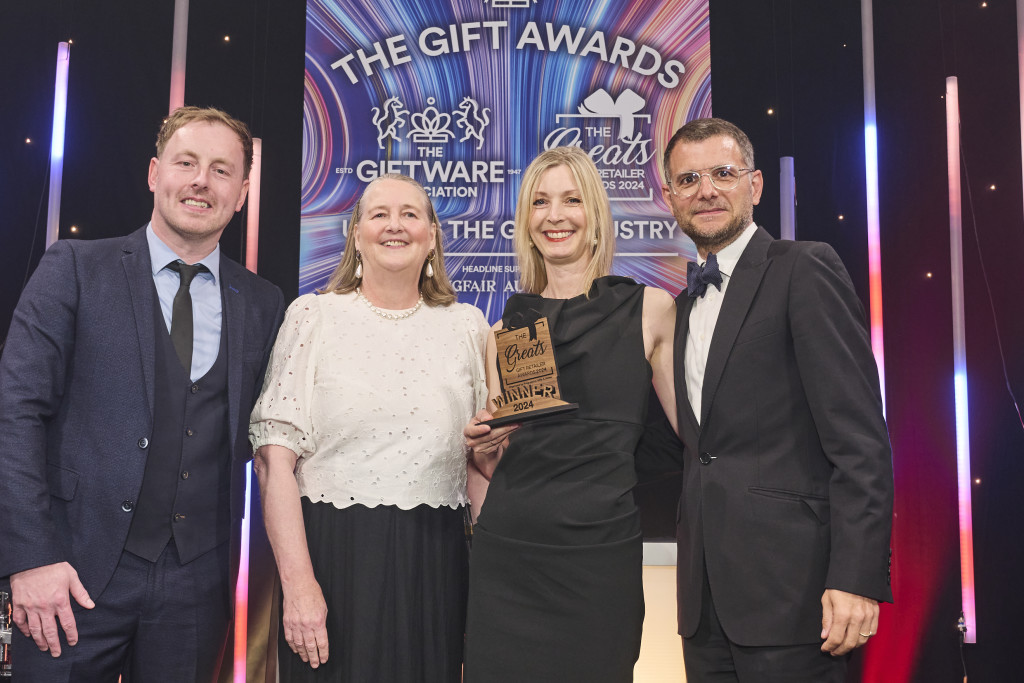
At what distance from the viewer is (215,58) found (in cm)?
388

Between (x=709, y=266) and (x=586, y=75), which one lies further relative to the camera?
(x=586, y=75)

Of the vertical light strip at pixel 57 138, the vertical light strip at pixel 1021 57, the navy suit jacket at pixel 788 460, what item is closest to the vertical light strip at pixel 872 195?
the vertical light strip at pixel 1021 57

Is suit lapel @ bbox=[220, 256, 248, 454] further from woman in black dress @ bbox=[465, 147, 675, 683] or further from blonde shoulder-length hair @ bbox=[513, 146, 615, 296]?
blonde shoulder-length hair @ bbox=[513, 146, 615, 296]

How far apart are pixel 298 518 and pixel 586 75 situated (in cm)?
271

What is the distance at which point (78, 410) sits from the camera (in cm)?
194

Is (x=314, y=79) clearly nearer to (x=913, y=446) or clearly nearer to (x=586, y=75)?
(x=586, y=75)

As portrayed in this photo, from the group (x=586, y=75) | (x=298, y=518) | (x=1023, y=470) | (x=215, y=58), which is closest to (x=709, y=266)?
(x=298, y=518)

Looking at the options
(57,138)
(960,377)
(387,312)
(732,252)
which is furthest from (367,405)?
(960,377)

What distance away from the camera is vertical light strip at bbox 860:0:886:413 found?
3762mm

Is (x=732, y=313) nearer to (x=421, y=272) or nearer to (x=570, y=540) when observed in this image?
(x=570, y=540)

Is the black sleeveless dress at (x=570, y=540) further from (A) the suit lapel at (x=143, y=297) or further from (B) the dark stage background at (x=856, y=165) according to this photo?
(B) the dark stage background at (x=856, y=165)

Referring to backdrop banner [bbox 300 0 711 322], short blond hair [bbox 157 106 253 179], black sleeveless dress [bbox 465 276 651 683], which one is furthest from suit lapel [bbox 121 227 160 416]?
backdrop banner [bbox 300 0 711 322]

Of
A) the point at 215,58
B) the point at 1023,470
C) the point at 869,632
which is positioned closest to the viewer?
the point at 869,632

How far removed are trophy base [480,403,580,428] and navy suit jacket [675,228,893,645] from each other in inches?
12.3
